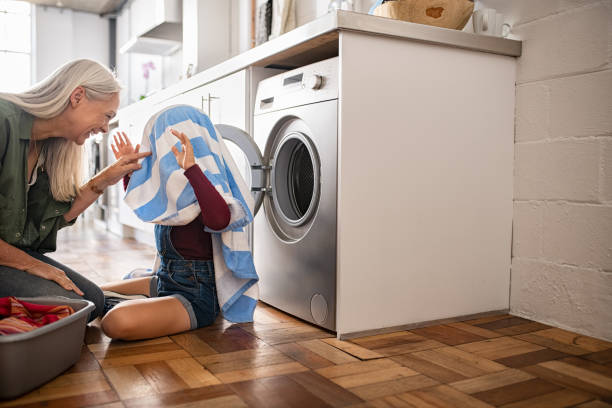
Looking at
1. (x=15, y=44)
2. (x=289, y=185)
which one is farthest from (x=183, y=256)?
(x=15, y=44)

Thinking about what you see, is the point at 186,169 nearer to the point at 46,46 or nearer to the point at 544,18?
the point at 544,18

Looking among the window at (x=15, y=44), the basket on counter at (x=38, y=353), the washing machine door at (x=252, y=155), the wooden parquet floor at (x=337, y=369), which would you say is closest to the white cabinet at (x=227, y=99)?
the washing machine door at (x=252, y=155)

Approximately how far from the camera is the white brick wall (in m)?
1.61

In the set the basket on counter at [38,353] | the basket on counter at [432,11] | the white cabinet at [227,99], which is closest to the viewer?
the basket on counter at [38,353]

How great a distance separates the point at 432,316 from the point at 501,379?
0.48 meters

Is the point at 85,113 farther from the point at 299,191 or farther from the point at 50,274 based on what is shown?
the point at 299,191

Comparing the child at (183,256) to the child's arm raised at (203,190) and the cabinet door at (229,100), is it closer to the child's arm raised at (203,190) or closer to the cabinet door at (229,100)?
the child's arm raised at (203,190)

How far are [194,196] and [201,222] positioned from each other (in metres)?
0.15

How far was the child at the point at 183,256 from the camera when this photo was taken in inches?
60.6

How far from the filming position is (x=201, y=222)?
1.73 m

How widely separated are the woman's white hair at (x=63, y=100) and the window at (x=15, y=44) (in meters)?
5.40

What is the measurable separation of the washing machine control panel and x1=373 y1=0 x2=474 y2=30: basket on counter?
330mm

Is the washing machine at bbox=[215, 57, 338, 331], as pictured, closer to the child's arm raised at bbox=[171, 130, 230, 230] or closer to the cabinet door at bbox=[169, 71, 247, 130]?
the cabinet door at bbox=[169, 71, 247, 130]

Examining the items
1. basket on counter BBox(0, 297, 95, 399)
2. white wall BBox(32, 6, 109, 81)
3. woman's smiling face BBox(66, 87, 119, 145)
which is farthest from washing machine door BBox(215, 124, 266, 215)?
white wall BBox(32, 6, 109, 81)
